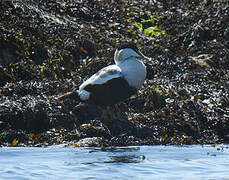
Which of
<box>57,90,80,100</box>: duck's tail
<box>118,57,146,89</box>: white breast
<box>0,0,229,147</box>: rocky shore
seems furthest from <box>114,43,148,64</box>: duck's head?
<box>57,90,80,100</box>: duck's tail

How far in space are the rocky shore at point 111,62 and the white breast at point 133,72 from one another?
38 centimetres

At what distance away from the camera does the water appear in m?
6.28

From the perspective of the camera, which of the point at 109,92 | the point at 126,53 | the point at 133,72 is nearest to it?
the point at 109,92

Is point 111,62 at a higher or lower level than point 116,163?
higher

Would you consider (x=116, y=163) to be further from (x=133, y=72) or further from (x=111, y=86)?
(x=133, y=72)

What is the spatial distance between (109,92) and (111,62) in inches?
67.2

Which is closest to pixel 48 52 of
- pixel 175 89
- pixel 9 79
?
pixel 9 79

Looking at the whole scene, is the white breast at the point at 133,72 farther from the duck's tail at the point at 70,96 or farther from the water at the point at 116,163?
the water at the point at 116,163

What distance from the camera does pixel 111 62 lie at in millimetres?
10898

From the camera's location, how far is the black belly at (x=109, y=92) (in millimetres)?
9289

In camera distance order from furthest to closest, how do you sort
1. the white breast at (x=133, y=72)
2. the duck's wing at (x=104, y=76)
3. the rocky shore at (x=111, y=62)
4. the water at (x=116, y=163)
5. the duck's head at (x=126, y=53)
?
1. the duck's head at (x=126, y=53)
2. the white breast at (x=133, y=72)
3. the duck's wing at (x=104, y=76)
4. the rocky shore at (x=111, y=62)
5. the water at (x=116, y=163)

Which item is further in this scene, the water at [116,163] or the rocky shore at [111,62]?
the rocky shore at [111,62]

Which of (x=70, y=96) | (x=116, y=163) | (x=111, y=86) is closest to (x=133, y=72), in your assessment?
(x=111, y=86)

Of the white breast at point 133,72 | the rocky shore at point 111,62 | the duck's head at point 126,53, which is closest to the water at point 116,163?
the rocky shore at point 111,62
